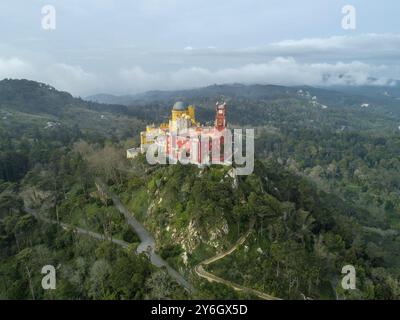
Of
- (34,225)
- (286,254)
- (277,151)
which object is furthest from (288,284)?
(277,151)

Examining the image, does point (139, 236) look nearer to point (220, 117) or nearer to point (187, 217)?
point (187, 217)

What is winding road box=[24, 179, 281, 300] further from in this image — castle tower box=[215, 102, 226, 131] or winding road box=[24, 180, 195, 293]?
castle tower box=[215, 102, 226, 131]

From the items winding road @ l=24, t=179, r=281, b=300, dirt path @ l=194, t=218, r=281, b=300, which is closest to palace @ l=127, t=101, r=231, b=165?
winding road @ l=24, t=179, r=281, b=300

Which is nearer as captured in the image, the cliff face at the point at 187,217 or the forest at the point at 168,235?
the forest at the point at 168,235

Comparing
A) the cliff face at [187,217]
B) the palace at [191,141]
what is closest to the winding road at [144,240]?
the cliff face at [187,217]

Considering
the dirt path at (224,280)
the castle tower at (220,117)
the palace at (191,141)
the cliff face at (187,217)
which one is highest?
the castle tower at (220,117)

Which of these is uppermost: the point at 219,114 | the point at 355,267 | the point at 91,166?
the point at 219,114

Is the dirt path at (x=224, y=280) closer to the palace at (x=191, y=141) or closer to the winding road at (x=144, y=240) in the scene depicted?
the winding road at (x=144, y=240)

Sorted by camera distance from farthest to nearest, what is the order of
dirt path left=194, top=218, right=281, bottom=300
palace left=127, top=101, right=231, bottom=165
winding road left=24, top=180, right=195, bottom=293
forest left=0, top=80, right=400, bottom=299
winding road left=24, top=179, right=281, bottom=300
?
1. palace left=127, top=101, right=231, bottom=165
2. winding road left=24, top=180, right=195, bottom=293
3. forest left=0, top=80, right=400, bottom=299
4. winding road left=24, top=179, right=281, bottom=300
5. dirt path left=194, top=218, right=281, bottom=300
